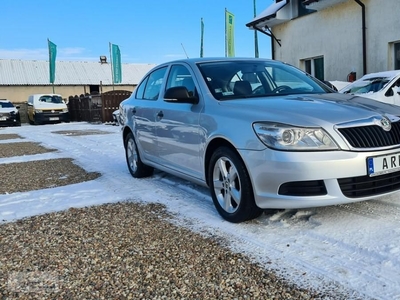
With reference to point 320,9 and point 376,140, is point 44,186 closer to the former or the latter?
point 376,140

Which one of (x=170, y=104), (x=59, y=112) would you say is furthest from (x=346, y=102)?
(x=59, y=112)

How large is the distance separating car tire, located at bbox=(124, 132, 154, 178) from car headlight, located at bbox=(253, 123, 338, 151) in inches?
115

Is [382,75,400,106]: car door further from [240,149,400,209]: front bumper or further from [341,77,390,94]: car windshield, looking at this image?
[240,149,400,209]: front bumper

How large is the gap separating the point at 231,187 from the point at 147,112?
2.03 m

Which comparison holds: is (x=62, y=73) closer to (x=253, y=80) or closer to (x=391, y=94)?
(x=391, y=94)

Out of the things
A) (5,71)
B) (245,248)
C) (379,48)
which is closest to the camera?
(245,248)

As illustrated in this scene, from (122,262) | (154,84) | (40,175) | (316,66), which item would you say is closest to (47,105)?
(316,66)

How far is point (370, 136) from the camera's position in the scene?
3100 millimetres

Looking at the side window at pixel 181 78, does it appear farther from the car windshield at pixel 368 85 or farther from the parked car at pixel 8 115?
the parked car at pixel 8 115

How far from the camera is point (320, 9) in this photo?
14.1 m

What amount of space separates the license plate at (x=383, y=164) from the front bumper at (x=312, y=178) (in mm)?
35

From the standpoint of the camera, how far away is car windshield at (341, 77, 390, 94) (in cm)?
990

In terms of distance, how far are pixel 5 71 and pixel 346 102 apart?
42.0 meters

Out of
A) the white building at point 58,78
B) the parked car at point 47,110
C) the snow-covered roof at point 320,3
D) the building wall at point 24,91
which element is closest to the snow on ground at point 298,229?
the snow-covered roof at point 320,3
